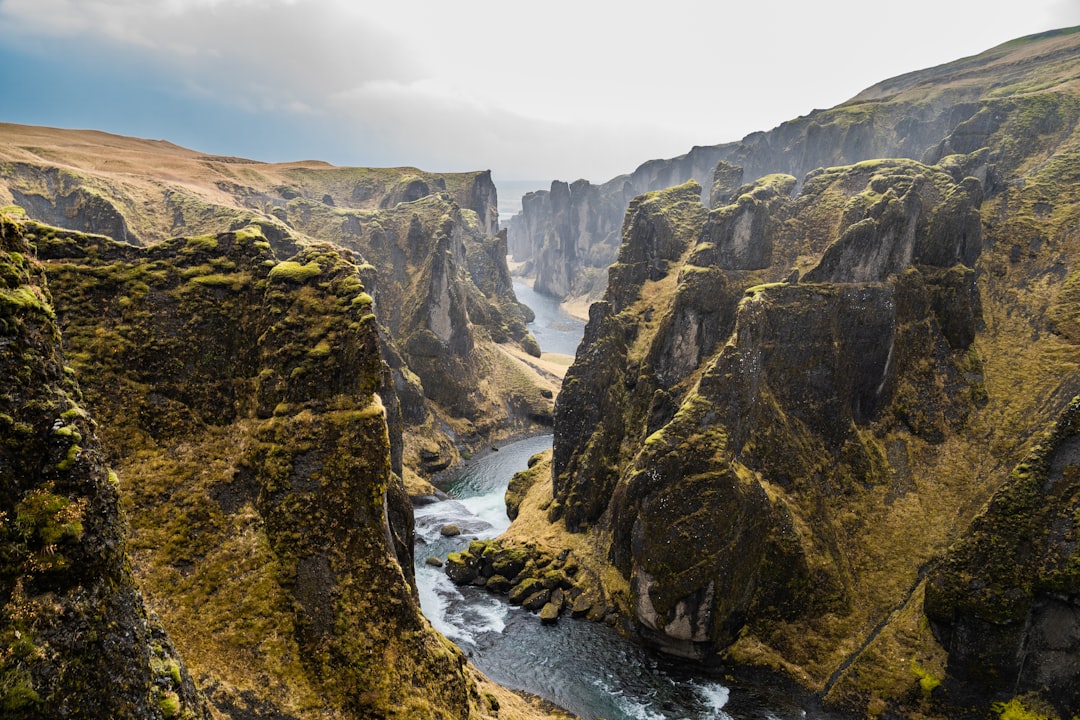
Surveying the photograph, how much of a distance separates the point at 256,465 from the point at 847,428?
57.7 metres

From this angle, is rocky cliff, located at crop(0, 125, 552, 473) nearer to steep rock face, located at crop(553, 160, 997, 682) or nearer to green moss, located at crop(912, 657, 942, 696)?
steep rock face, located at crop(553, 160, 997, 682)

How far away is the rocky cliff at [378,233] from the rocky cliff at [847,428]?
45.8 metres

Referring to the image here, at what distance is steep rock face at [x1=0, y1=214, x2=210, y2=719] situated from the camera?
1291 cm

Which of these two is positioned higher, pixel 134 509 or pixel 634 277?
pixel 634 277

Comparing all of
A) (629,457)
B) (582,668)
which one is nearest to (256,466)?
(582,668)

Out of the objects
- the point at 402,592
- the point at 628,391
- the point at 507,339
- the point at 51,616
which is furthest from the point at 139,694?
the point at 507,339

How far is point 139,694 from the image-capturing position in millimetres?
14969

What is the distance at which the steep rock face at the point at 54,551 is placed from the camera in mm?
12906

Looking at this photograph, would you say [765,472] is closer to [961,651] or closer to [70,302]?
[961,651]

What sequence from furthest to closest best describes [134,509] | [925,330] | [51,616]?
[925,330], [134,509], [51,616]

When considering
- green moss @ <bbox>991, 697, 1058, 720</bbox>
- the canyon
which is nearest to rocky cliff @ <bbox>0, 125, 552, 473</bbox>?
the canyon

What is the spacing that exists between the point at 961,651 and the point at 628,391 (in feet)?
136

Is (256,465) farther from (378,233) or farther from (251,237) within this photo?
(378,233)

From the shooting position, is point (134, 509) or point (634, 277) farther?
point (634, 277)
